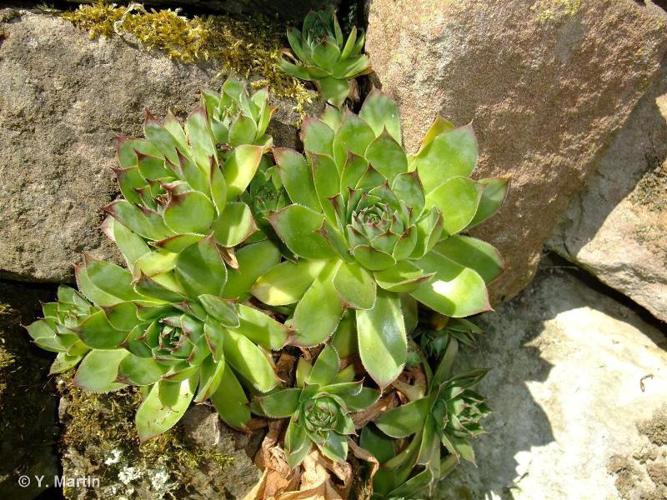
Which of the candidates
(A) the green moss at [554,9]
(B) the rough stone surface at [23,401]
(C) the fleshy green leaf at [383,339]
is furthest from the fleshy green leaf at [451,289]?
(B) the rough stone surface at [23,401]

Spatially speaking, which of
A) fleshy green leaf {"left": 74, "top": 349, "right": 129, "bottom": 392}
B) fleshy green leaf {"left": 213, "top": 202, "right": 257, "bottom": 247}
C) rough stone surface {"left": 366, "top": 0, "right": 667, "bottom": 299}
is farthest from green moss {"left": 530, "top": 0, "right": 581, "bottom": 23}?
fleshy green leaf {"left": 74, "top": 349, "right": 129, "bottom": 392}

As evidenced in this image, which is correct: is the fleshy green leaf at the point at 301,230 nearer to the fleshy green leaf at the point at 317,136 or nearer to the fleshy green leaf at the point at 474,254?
the fleshy green leaf at the point at 317,136

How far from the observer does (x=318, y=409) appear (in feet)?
7.07

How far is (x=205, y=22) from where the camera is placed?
2.50 m

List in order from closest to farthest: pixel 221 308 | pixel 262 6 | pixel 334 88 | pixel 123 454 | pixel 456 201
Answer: pixel 221 308 < pixel 456 201 < pixel 123 454 < pixel 334 88 < pixel 262 6

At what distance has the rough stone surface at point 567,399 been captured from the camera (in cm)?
261

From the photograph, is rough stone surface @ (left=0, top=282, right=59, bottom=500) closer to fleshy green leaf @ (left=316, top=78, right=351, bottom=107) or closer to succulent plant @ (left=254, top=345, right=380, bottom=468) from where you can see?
succulent plant @ (left=254, top=345, right=380, bottom=468)

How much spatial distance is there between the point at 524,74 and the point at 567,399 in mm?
1419

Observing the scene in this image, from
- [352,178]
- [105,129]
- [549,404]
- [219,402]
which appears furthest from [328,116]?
[549,404]

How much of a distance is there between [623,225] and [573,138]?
1.50 feet

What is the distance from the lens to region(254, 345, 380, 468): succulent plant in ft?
7.00

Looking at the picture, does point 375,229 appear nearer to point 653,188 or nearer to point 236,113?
point 236,113

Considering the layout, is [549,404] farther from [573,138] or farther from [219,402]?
[219,402]

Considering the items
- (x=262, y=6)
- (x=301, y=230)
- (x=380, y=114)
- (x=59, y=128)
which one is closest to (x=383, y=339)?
(x=301, y=230)
